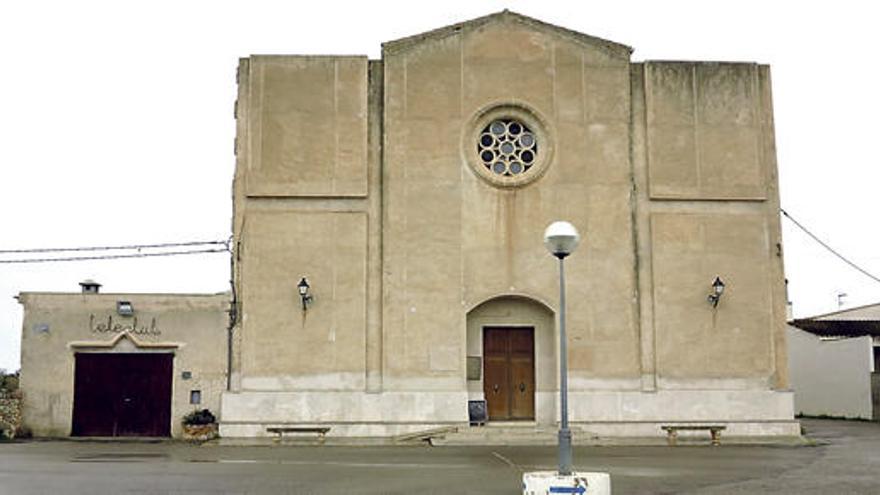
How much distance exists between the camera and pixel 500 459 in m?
19.2

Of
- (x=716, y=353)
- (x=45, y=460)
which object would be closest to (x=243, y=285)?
(x=45, y=460)

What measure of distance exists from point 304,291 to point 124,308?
4973 millimetres

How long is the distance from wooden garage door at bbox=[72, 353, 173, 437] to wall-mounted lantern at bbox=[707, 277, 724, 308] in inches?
540

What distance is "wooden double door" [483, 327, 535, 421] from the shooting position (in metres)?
25.4

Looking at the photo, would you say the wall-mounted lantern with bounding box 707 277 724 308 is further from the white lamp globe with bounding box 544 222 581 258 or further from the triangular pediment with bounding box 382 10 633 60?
the white lamp globe with bounding box 544 222 581 258

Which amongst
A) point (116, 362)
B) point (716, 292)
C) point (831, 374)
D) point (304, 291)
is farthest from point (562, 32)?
point (831, 374)

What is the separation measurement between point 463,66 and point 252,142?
5.64m

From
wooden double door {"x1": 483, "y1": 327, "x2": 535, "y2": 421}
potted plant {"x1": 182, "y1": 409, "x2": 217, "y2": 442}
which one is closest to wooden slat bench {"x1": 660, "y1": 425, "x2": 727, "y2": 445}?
wooden double door {"x1": 483, "y1": 327, "x2": 535, "y2": 421}

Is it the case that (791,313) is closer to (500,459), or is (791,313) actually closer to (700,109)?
(700,109)

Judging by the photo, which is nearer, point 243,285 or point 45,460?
point 45,460

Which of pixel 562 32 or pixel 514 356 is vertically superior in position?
pixel 562 32

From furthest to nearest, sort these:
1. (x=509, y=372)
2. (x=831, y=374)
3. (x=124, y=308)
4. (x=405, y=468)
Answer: (x=831, y=374), (x=124, y=308), (x=509, y=372), (x=405, y=468)

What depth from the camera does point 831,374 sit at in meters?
37.6

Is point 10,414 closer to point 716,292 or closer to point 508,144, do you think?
point 508,144
